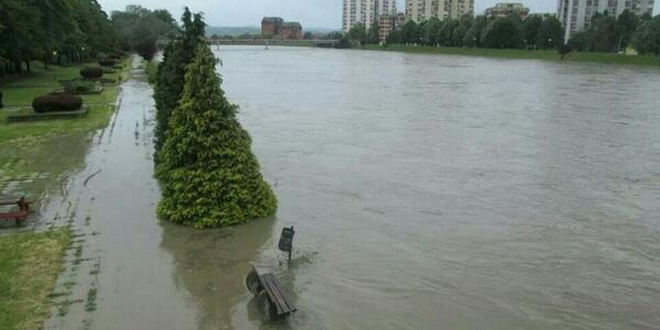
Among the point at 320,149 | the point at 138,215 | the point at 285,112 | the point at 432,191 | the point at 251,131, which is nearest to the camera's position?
the point at 138,215

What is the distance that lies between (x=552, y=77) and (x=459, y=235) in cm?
4930

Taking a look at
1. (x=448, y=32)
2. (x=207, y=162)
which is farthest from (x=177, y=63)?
(x=448, y=32)

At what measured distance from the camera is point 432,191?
53.6 feet

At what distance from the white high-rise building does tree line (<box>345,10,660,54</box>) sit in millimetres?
Result: 33185

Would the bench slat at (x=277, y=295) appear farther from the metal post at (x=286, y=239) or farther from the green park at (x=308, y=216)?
the metal post at (x=286, y=239)

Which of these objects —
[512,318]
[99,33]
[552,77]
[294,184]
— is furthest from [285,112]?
[99,33]

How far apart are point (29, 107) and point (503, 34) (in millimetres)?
92631

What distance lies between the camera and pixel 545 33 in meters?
105

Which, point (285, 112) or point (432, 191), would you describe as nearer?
point (432, 191)

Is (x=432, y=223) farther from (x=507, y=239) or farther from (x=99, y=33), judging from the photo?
(x=99, y=33)

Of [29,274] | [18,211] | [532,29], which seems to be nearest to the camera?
[29,274]

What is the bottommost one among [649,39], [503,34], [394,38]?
[394,38]

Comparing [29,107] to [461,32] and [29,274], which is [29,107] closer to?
[29,274]

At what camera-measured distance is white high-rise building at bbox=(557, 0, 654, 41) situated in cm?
14438
